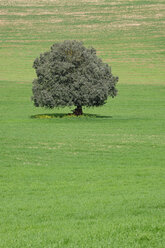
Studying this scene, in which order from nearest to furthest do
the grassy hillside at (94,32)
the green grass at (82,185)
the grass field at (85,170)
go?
the green grass at (82,185) → the grass field at (85,170) → the grassy hillside at (94,32)

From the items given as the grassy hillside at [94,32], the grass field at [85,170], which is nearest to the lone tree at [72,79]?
the grass field at [85,170]

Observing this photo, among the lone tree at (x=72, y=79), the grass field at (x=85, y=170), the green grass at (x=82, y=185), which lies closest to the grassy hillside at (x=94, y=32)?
the grass field at (x=85, y=170)

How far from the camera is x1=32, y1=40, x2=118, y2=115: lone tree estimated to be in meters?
51.9

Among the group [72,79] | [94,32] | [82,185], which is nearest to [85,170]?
[82,185]

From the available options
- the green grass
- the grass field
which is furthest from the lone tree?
the green grass

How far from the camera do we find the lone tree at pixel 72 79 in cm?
5191

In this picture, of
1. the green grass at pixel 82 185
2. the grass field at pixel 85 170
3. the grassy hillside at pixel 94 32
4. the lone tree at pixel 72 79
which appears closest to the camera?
the green grass at pixel 82 185

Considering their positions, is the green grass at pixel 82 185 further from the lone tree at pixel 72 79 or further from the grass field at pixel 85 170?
the lone tree at pixel 72 79

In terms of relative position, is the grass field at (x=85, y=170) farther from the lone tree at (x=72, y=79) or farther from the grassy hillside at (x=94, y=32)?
the grassy hillside at (x=94, y=32)

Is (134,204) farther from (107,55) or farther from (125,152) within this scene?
(107,55)

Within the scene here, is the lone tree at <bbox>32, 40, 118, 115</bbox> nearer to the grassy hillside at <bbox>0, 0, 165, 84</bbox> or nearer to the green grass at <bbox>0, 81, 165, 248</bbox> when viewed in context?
→ the green grass at <bbox>0, 81, 165, 248</bbox>

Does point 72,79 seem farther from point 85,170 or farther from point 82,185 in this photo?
point 82,185

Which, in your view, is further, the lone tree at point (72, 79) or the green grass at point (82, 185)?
the lone tree at point (72, 79)

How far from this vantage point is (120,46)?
109562mm
